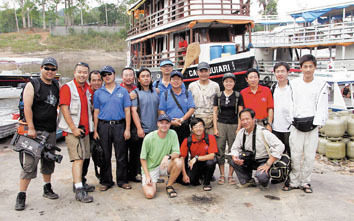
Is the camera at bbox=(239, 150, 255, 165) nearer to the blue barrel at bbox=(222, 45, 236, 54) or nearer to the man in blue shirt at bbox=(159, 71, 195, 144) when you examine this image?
the man in blue shirt at bbox=(159, 71, 195, 144)

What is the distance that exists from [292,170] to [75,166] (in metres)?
2.90

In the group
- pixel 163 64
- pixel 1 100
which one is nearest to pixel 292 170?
pixel 163 64

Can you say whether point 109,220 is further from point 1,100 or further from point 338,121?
point 1,100

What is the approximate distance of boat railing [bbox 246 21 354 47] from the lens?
1342cm

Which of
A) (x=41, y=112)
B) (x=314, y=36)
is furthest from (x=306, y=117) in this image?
(x=314, y=36)

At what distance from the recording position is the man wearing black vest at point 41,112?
3.54 meters

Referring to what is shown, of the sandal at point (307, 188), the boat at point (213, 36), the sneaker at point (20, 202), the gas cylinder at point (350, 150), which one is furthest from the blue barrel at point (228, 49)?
the sneaker at point (20, 202)

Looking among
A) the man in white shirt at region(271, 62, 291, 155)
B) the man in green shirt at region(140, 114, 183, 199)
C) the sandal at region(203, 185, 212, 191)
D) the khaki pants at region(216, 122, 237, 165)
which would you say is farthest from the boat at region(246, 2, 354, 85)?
the man in green shirt at region(140, 114, 183, 199)

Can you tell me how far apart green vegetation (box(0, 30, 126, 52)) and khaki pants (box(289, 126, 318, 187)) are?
128 ft

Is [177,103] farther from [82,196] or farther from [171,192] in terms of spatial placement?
[82,196]

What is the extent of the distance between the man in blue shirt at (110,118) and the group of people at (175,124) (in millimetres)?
14

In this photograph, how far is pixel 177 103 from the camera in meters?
4.32

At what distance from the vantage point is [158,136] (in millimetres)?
4000

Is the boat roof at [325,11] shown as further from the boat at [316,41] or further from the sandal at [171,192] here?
the sandal at [171,192]
